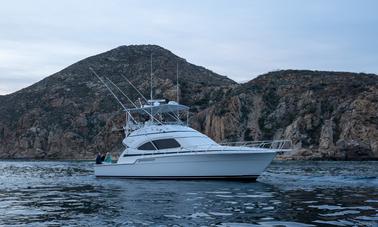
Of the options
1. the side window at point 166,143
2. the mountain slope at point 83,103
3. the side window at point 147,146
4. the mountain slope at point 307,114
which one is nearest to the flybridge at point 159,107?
the side window at point 147,146

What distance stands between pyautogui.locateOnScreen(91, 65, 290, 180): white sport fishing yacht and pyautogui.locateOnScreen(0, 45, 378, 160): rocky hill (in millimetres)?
44524

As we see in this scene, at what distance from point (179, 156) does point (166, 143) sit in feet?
5.93

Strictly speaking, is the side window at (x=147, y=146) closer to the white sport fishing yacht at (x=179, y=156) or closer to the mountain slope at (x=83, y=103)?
the white sport fishing yacht at (x=179, y=156)

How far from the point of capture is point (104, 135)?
11269cm

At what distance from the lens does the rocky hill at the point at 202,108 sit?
81312 millimetres

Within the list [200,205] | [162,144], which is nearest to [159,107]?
[162,144]

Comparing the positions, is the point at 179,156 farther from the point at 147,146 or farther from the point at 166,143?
the point at 147,146

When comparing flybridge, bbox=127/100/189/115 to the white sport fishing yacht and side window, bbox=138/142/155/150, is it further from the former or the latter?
side window, bbox=138/142/155/150

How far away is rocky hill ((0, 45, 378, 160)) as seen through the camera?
81312mm

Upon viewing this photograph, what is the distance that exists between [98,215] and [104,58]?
133780mm

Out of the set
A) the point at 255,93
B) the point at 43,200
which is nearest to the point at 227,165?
the point at 43,200

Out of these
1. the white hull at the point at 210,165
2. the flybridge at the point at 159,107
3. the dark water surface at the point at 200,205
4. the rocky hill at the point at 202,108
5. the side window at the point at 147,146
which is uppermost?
the rocky hill at the point at 202,108

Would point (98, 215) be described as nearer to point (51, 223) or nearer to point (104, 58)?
point (51, 223)

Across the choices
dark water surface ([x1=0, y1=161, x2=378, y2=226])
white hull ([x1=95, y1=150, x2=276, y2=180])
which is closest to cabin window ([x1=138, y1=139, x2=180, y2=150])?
white hull ([x1=95, y1=150, x2=276, y2=180])
